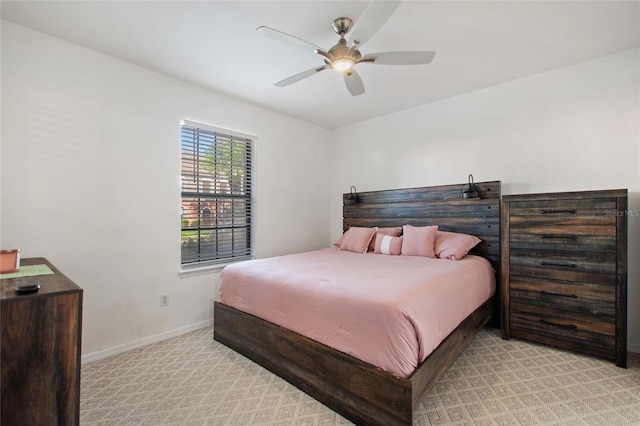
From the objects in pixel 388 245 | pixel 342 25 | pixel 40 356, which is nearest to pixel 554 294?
pixel 388 245

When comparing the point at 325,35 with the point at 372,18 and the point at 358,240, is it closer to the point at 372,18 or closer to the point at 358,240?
the point at 372,18

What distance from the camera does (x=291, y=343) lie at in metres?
1.97

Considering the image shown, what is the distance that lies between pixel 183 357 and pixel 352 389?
5.21 ft

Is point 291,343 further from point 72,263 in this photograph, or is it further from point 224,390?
point 72,263

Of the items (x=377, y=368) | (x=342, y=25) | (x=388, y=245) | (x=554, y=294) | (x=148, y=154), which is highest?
(x=342, y=25)

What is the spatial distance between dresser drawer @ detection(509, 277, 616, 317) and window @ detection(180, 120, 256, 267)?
2.95 m

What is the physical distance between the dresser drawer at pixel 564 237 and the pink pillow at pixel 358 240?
4.90 ft

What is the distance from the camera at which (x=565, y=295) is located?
7.89 ft

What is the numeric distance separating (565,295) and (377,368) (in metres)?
1.98

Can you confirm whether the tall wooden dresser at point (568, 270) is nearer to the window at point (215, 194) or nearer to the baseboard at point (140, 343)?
the window at point (215, 194)

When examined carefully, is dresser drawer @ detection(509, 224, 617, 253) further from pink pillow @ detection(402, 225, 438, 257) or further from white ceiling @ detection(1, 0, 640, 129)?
white ceiling @ detection(1, 0, 640, 129)

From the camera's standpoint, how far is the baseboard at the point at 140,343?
235cm

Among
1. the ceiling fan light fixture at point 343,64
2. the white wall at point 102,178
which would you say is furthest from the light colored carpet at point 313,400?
the ceiling fan light fixture at point 343,64

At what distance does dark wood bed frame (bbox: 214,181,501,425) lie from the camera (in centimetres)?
150
